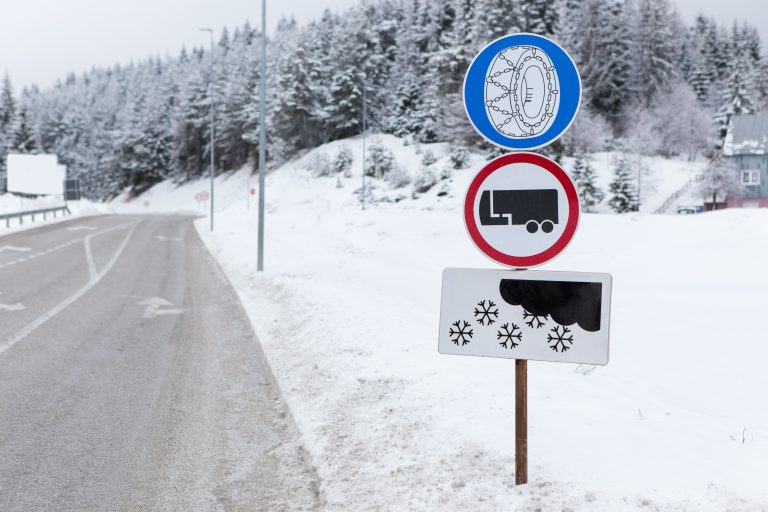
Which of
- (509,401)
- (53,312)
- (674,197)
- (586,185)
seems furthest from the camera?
(674,197)

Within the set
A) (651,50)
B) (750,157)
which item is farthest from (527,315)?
(651,50)

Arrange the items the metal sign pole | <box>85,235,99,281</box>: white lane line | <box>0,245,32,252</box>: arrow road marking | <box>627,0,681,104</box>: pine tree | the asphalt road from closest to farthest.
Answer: the metal sign pole → the asphalt road → <box>85,235,99,281</box>: white lane line → <box>0,245,32,252</box>: arrow road marking → <box>627,0,681,104</box>: pine tree

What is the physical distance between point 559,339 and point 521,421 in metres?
0.60

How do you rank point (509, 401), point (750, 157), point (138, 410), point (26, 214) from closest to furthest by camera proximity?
point (509, 401)
point (138, 410)
point (26, 214)
point (750, 157)

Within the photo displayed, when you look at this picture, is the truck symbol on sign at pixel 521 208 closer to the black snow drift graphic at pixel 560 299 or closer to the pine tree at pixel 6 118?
the black snow drift graphic at pixel 560 299

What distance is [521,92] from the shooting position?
368cm

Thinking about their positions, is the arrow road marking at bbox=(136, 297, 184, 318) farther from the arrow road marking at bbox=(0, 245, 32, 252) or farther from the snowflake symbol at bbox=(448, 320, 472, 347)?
the arrow road marking at bbox=(0, 245, 32, 252)

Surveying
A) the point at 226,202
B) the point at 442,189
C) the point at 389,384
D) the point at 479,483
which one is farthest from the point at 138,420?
the point at 226,202

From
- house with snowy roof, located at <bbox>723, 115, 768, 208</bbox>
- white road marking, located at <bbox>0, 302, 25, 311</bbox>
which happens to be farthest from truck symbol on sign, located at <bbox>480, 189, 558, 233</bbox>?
house with snowy roof, located at <bbox>723, 115, 768, 208</bbox>

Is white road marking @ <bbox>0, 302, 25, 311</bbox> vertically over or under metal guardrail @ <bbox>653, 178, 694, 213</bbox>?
under

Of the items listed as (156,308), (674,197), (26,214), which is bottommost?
(156,308)

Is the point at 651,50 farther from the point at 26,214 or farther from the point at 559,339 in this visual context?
the point at 559,339

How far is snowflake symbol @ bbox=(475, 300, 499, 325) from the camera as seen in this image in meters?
3.73

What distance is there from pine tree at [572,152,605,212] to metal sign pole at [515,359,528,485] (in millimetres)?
43787
